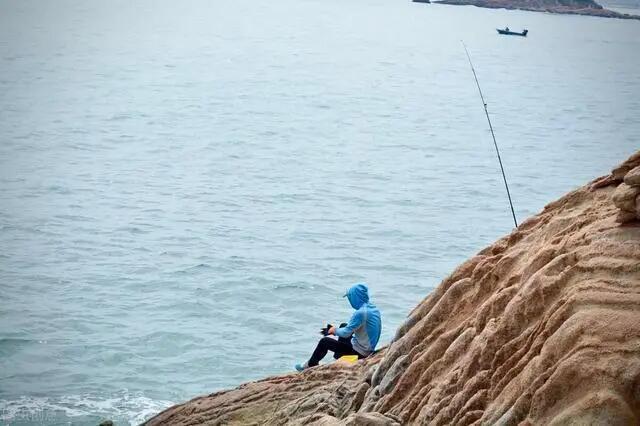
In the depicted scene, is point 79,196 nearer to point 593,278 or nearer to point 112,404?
point 112,404

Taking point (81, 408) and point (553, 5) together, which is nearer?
point (81, 408)

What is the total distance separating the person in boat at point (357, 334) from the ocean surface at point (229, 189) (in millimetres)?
4397

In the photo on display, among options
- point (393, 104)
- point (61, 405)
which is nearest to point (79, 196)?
point (61, 405)

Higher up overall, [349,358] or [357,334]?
[357,334]

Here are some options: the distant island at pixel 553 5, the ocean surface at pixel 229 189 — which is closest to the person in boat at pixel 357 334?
the ocean surface at pixel 229 189

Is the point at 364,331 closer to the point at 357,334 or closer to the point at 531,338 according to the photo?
the point at 357,334

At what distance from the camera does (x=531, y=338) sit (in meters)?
7.45

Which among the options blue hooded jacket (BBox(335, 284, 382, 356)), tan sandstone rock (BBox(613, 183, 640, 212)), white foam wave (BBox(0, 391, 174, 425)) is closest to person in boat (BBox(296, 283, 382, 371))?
blue hooded jacket (BBox(335, 284, 382, 356))

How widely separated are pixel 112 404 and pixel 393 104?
43.5 meters

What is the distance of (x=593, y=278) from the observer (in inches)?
284

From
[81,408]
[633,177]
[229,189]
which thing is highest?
[633,177]

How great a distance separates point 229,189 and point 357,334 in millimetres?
21355

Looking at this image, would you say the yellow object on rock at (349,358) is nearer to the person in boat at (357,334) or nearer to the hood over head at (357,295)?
the person in boat at (357,334)

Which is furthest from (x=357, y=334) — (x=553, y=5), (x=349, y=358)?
(x=553, y=5)
